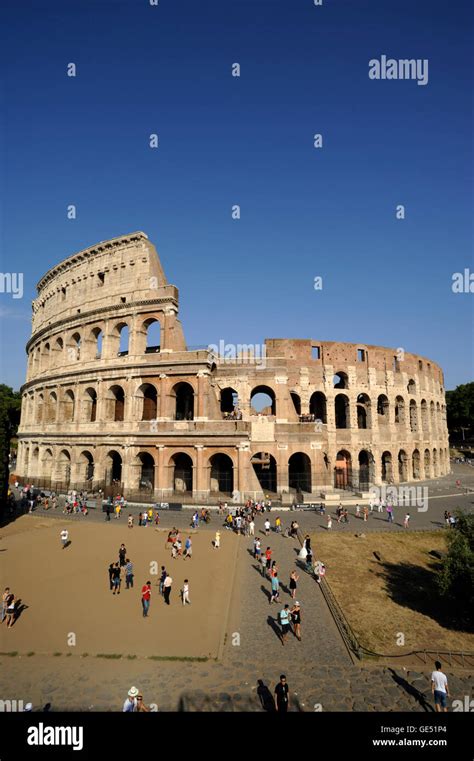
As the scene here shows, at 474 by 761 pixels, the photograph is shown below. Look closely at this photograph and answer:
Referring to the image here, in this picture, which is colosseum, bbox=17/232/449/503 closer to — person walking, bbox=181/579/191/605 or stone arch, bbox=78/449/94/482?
stone arch, bbox=78/449/94/482

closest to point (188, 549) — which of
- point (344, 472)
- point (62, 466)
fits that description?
point (62, 466)

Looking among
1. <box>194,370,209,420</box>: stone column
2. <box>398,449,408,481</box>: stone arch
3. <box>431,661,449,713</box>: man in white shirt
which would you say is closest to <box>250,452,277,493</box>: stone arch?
<box>194,370,209,420</box>: stone column

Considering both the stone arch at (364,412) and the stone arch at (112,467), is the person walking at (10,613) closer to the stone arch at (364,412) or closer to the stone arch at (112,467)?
the stone arch at (112,467)

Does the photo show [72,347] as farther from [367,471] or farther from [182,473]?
[367,471]

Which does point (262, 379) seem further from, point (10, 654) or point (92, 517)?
point (10, 654)
